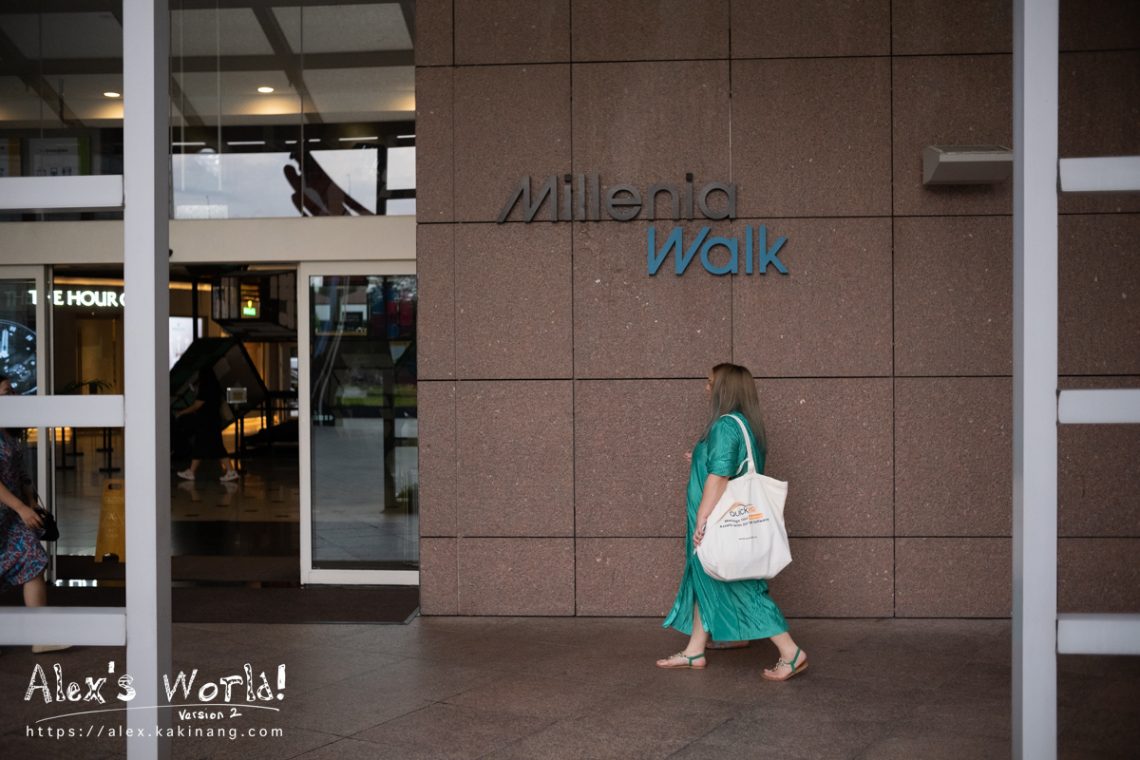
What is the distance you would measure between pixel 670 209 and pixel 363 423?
3.19 meters

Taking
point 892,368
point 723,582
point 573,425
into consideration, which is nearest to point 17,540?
point 573,425

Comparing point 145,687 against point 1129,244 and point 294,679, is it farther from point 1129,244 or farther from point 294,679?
point 1129,244

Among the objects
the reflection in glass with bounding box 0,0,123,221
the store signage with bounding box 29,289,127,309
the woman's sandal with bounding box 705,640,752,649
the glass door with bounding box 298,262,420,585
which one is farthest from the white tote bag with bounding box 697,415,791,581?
the store signage with bounding box 29,289,127,309

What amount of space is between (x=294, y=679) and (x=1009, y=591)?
4402mm

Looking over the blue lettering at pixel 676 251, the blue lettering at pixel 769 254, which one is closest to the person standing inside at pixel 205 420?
the blue lettering at pixel 676 251

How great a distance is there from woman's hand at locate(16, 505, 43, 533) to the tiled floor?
0.78m

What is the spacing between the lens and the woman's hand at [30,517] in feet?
19.3

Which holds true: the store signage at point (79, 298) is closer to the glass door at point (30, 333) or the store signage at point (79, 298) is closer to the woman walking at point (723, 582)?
the glass door at point (30, 333)

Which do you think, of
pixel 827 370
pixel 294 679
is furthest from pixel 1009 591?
pixel 294 679

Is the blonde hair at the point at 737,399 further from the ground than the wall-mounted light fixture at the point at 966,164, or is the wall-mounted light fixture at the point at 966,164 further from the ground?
the wall-mounted light fixture at the point at 966,164

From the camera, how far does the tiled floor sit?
4.54m

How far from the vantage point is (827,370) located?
6.95 metres

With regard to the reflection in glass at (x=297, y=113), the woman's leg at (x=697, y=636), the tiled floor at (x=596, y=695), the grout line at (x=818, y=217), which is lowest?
the tiled floor at (x=596, y=695)

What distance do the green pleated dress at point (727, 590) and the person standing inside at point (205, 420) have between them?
1021 cm
